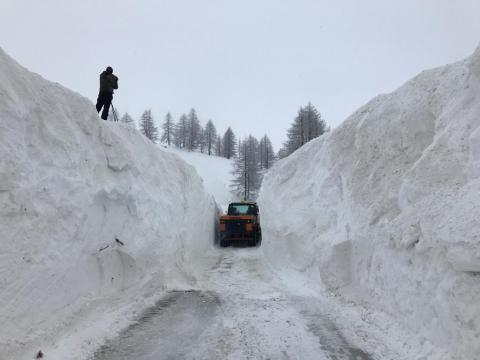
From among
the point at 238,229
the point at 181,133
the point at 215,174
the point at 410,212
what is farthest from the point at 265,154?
the point at 410,212

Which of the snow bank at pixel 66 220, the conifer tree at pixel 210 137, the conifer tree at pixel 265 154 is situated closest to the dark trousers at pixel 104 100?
the snow bank at pixel 66 220

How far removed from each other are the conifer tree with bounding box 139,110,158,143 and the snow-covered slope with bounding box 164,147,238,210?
6673 millimetres

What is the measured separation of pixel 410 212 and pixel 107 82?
26.5 feet

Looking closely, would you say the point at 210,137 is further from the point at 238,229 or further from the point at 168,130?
the point at 238,229

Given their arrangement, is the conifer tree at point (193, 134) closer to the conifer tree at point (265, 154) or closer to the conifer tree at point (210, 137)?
the conifer tree at point (210, 137)

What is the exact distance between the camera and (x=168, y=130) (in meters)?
85.0

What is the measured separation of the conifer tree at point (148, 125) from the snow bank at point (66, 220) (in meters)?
64.1

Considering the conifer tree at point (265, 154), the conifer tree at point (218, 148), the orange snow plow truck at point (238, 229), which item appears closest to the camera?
the orange snow plow truck at point (238, 229)

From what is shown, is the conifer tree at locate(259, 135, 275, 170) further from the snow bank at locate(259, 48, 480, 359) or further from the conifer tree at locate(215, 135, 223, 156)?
the snow bank at locate(259, 48, 480, 359)

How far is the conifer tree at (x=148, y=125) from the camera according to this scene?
7147cm

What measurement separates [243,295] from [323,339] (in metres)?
3.05

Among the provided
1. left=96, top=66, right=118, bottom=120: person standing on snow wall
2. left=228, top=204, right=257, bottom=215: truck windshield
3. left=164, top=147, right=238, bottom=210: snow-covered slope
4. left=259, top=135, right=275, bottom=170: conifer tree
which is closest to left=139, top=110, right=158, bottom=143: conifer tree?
left=164, top=147, right=238, bottom=210: snow-covered slope

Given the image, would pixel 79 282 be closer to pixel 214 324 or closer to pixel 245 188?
pixel 214 324

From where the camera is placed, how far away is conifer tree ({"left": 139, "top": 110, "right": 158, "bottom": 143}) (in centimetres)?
7147
